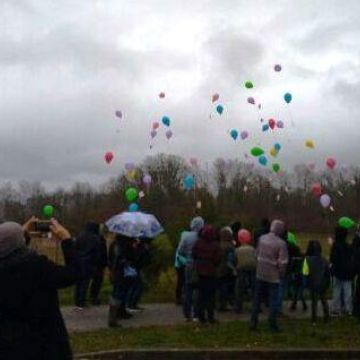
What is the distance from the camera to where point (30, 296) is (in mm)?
4820

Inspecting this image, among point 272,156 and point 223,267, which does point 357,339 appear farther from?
point 272,156

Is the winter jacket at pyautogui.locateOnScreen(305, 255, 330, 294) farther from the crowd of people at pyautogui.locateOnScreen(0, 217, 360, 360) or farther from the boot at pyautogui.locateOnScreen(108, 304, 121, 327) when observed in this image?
the boot at pyautogui.locateOnScreen(108, 304, 121, 327)

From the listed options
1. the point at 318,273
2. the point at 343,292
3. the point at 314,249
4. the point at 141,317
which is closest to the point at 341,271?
the point at 343,292

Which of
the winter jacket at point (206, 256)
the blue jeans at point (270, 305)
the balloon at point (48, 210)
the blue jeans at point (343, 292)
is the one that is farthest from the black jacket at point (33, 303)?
the balloon at point (48, 210)

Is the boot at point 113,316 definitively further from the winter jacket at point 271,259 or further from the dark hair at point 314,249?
the dark hair at point 314,249

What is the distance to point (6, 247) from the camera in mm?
4828

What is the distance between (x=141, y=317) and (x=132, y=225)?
1804mm

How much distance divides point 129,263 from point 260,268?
2.37m

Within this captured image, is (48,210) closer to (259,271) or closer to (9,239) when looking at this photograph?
(259,271)

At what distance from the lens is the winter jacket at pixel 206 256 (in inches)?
462

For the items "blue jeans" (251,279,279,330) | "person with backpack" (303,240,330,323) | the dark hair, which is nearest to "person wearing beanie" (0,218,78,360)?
"blue jeans" (251,279,279,330)

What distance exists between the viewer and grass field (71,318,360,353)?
9.85m

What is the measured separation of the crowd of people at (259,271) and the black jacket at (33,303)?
6.71 metres

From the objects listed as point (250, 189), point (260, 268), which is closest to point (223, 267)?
point (260, 268)
